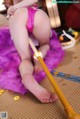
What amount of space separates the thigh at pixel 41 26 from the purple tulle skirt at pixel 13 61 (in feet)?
0.39

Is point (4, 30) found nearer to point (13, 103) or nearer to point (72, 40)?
point (72, 40)

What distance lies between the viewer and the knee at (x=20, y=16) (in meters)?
0.99

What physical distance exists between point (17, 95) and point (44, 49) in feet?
1.10

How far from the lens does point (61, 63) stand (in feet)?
3.43

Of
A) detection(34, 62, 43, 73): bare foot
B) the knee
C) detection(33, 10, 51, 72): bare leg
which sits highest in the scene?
the knee

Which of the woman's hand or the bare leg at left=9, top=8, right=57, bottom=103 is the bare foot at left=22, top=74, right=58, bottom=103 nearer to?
the bare leg at left=9, top=8, right=57, bottom=103

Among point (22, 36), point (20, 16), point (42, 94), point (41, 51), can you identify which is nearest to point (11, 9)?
point (20, 16)

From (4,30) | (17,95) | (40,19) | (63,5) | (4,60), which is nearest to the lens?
(17,95)

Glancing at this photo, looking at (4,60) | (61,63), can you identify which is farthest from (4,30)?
(61,63)

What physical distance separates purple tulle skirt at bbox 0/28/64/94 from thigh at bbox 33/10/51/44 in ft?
0.39

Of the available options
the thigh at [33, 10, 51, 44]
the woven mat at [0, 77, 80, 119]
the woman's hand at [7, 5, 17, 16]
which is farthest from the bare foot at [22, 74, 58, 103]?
the woman's hand at [7, 5, 17, 16]

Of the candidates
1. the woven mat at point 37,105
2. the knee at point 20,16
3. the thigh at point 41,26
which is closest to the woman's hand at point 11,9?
the knee at point 20,16

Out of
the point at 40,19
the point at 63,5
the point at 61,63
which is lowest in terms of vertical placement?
the point at 61,63

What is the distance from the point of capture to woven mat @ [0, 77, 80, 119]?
715 millimetres
